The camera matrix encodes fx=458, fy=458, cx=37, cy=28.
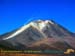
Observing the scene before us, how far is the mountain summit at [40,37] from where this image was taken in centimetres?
1373

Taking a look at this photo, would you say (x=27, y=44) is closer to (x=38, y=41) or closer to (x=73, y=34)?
(x=38, y=41)

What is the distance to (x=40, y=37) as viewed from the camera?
45.3 feet

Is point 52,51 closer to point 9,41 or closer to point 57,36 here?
point 57,36

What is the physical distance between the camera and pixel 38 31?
13.9m

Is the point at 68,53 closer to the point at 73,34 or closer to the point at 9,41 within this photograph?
Answer: the point at 73,34

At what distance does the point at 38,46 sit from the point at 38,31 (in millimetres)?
478

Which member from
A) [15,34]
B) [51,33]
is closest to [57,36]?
[51,33]

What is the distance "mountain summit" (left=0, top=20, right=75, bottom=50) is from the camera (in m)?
13.7

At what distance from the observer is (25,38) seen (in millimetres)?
13781

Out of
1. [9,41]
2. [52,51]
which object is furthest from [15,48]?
[52,51]

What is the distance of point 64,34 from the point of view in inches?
546

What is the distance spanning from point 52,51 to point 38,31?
741 millimetres

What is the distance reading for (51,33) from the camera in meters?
13.8

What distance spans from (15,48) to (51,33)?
1176 millimetres
